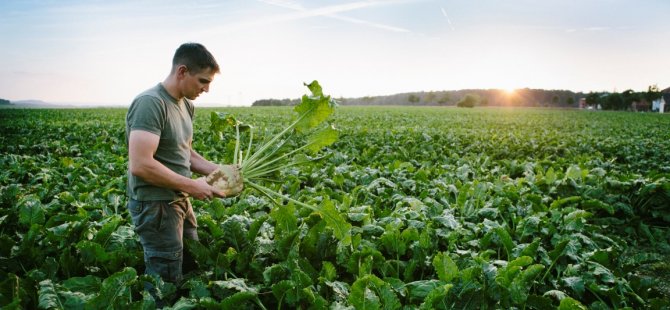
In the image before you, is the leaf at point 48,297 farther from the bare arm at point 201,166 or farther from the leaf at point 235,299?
the bare arm at point 201,166

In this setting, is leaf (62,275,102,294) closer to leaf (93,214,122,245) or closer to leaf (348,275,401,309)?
leaf (93,214,122,245)

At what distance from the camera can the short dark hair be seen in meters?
2.71

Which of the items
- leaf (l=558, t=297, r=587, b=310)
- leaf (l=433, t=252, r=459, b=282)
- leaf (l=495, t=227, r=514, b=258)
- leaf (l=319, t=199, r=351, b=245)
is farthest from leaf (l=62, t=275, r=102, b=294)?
leaf (l=495, t=227, r=514, b=258)

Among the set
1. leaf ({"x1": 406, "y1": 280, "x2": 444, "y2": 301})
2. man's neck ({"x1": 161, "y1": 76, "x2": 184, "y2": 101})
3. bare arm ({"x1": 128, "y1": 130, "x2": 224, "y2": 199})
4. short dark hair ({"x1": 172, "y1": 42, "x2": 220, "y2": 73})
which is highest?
short dark hair ({"x1": 172, "y1": 42, "x2": 220, "y2": 73})

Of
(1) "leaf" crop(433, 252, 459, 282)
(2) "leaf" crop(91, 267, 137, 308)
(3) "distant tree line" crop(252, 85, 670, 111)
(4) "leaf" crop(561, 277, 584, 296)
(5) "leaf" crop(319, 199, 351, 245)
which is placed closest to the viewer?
(2) "leaf" crop(91, 267, 137, 308)

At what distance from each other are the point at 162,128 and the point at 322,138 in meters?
1.34

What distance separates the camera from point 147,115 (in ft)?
8.34

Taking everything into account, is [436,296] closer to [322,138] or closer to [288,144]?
[322,138]

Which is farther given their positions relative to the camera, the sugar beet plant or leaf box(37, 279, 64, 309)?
the sugar beet plant

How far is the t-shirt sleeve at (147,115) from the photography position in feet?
8.29

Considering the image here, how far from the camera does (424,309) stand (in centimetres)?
244

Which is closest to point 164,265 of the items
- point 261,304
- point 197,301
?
point 197,301

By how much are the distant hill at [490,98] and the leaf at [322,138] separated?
109740 millimetres

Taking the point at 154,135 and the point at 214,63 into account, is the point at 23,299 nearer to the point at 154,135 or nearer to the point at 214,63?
the point at 154,135
